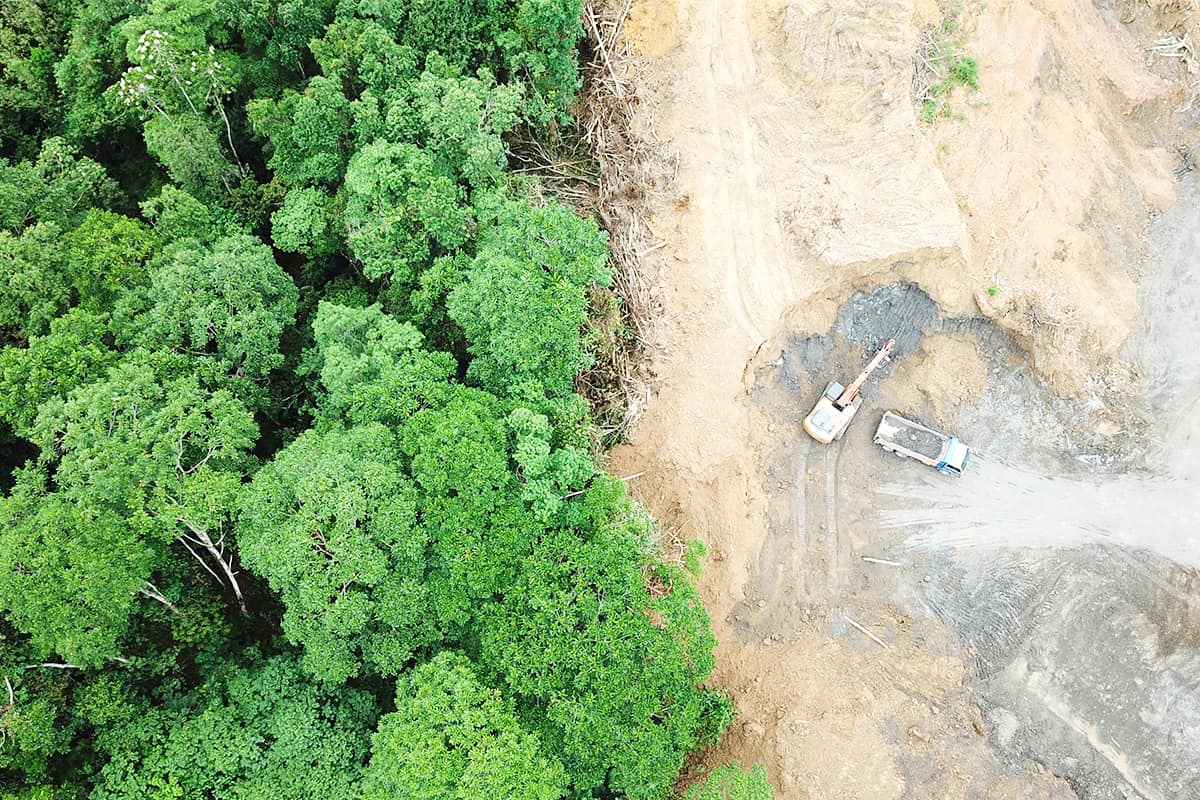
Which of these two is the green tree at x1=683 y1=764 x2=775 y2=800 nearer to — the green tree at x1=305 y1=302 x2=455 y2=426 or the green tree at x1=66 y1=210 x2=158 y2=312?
the green tree at x1=305 y1=302 x2=455 y2=426

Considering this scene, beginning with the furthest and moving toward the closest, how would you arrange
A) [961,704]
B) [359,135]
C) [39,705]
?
[961,704], [359,135], [39,705]

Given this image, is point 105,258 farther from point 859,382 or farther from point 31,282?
point 859,382

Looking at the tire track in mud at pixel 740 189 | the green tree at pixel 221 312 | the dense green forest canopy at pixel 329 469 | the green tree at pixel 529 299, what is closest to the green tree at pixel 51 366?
the dense green forest canopy at pixel 329 469

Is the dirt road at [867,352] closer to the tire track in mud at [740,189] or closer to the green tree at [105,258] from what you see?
the tire track in mud at [740,189]

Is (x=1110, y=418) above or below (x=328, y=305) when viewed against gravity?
below

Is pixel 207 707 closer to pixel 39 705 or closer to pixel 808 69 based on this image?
pixel 39 705

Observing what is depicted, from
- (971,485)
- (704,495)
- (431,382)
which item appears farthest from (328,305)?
(971,485)

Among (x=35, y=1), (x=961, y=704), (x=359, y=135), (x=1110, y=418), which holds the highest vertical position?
(x=35, y=1)

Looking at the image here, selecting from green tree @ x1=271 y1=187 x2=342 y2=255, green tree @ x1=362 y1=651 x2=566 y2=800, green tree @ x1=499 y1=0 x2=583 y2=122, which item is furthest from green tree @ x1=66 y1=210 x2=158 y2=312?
green tree @ x1=362 y1=651 x2=566 y2=800
